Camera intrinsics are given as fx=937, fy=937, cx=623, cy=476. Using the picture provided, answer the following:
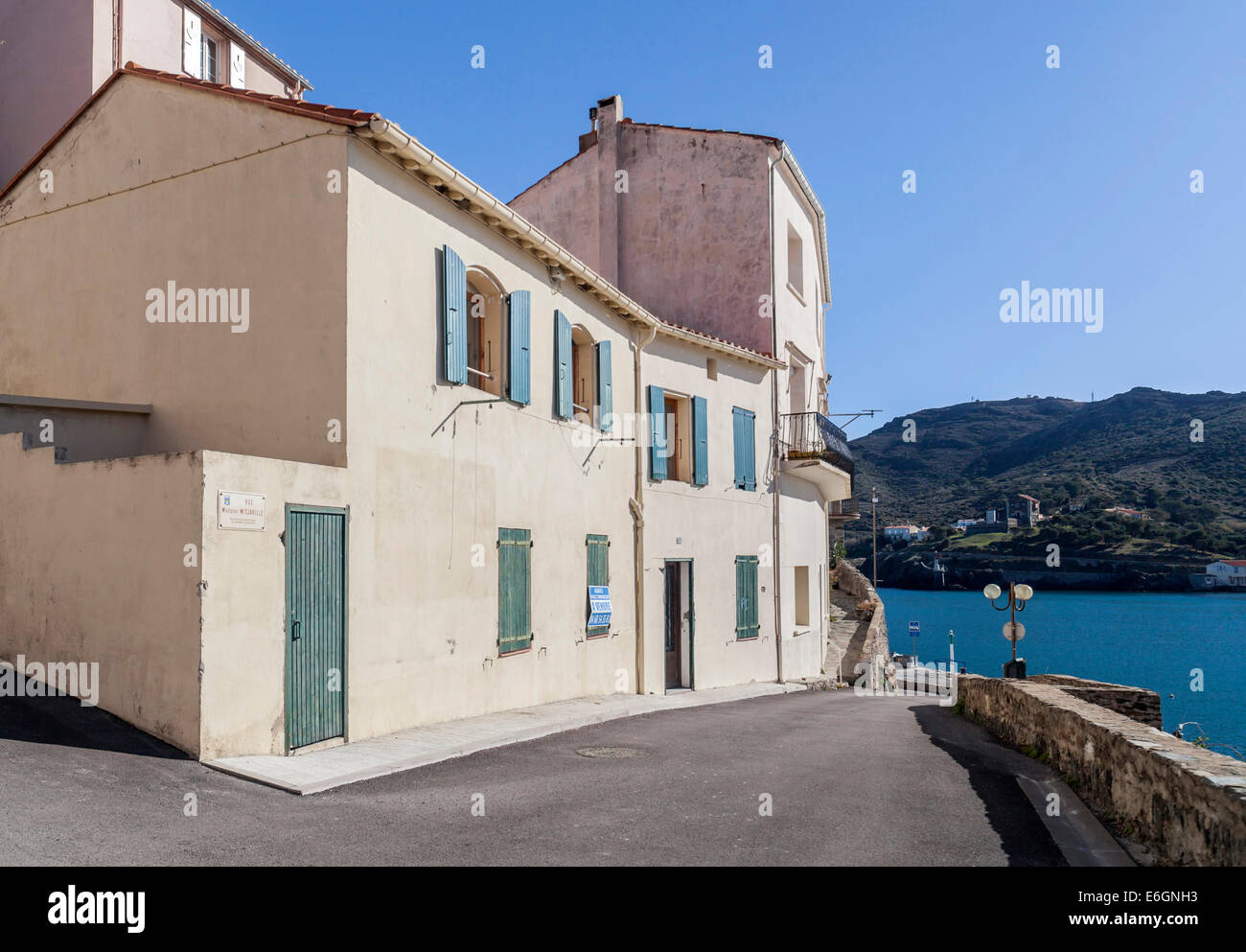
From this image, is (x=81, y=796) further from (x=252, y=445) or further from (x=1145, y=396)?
(x=1145, y=396)

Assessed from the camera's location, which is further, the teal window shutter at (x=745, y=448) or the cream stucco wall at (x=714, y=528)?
the teal window shutter at (x=745, y=448)

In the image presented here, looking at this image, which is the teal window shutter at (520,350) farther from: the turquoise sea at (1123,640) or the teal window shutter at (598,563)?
the turquoise sea at (1123,640)

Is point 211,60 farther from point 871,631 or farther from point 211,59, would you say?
point 871,631

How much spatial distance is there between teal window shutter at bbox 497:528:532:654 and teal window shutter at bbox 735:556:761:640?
748cm

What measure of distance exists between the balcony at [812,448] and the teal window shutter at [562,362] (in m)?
8.51

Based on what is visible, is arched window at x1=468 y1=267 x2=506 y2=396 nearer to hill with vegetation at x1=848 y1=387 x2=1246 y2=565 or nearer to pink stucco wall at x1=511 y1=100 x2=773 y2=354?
pink stucco wall at x1=511 y1=100 x2=773 y2=354

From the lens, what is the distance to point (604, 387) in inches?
591

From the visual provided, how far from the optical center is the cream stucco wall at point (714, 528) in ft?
54.2

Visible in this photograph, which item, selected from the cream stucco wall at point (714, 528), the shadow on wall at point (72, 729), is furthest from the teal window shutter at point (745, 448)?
the shadow on wall at point (72, 729)

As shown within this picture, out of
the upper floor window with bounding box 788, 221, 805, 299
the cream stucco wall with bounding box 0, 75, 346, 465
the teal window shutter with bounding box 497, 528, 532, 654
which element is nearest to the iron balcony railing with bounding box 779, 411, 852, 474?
the upper floor window with bounding box 788, 221, 805, 299

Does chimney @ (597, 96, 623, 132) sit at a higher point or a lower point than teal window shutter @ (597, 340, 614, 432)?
higher

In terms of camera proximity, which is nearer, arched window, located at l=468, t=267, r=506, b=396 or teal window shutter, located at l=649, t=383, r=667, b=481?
arched window, located at l=468, t=267, r=506, b=396

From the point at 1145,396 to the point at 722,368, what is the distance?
6783 inches

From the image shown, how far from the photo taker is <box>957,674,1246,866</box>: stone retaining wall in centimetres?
467
